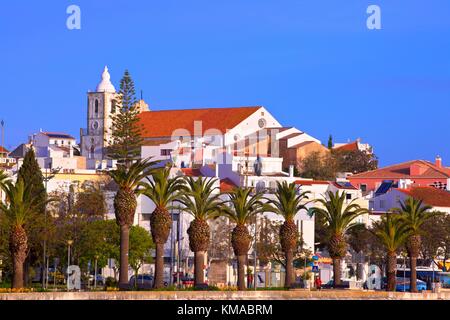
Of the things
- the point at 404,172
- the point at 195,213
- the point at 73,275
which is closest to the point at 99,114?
the point at 404,172

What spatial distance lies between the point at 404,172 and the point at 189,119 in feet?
133

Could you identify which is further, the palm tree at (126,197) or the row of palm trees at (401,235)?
the row of palm trees at (401,235)

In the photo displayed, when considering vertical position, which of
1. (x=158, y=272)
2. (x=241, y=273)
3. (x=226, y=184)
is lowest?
(x=158, y=272)

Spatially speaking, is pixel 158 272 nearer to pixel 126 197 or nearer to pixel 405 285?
pixel 126 197

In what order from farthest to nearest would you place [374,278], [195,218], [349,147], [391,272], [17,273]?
[349,147]
[374,278]
[391,272]
[195,218]
[17,273]

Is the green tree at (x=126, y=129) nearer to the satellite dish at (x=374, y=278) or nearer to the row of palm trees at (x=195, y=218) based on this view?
the satellite dish at (x=374, y=278)

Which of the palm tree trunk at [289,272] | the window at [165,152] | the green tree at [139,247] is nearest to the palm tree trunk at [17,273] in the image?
the palm tree trunk at [289,272]

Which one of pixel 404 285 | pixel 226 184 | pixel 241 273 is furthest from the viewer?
pixel 226 184

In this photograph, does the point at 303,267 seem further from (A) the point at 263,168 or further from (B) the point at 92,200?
(A) the point at 263,168

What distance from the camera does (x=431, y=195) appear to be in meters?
125

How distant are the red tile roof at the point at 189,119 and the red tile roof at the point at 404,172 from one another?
25.9 meters

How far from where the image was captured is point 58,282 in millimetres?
82812

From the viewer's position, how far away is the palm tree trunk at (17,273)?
59938 mm
